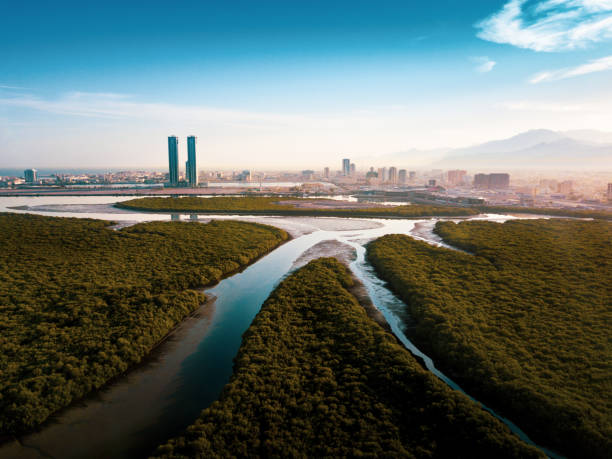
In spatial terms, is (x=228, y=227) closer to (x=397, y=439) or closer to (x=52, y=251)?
(x=52, y=251)

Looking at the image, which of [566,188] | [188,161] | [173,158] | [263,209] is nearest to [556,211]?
[566,188]

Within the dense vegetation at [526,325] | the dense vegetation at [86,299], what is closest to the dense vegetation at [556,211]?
the dense vegetation at [526,325]

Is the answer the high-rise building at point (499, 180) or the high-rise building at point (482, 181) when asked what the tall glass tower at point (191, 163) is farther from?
the high-rise building at point (499, 180)

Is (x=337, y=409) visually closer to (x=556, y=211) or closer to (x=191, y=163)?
(x=556, y=211)

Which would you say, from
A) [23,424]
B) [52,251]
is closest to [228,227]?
[52,251]

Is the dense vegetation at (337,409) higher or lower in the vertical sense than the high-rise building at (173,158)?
lower

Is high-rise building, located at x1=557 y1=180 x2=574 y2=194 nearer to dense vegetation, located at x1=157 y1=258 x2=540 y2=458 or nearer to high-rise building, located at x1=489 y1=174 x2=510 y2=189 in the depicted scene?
high-rise building, located at x1=489 y1=174 x2=510 y2=189
